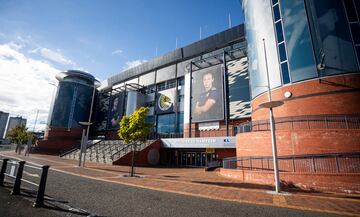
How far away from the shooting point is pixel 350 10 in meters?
16.4

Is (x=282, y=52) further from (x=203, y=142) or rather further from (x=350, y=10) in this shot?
(x=203, y=142)

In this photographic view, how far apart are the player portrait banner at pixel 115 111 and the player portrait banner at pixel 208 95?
20.6 metres

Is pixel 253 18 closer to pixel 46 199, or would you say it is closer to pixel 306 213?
pixel 306 213

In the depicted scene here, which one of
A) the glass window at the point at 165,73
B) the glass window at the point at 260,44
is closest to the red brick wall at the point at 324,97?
the glass window at the point at 260,44

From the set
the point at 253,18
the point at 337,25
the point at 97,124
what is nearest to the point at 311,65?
the point at 337,25

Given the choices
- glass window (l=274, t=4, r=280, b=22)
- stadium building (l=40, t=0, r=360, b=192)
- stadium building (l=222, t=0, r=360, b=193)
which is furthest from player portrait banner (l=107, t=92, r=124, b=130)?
glass window (l=274, t=4, r=280, b=22)

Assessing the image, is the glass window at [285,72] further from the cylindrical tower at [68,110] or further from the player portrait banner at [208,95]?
the cylindrical tower at [68,110]

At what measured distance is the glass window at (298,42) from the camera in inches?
632

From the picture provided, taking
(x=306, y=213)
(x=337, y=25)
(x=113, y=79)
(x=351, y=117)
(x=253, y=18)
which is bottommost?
(x=306, y=213)

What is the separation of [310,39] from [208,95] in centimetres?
1555

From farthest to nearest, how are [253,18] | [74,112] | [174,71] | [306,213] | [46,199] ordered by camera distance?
1. [74,112]
2. [174,71]
3. [253,18]
4. [46,199]
5. [306,213]

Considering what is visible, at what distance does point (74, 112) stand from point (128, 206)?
50.7 m

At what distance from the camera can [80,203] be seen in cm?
619

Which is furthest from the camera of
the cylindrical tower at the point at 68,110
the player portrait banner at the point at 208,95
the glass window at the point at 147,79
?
the cylindrical tower at the point at 68,110
